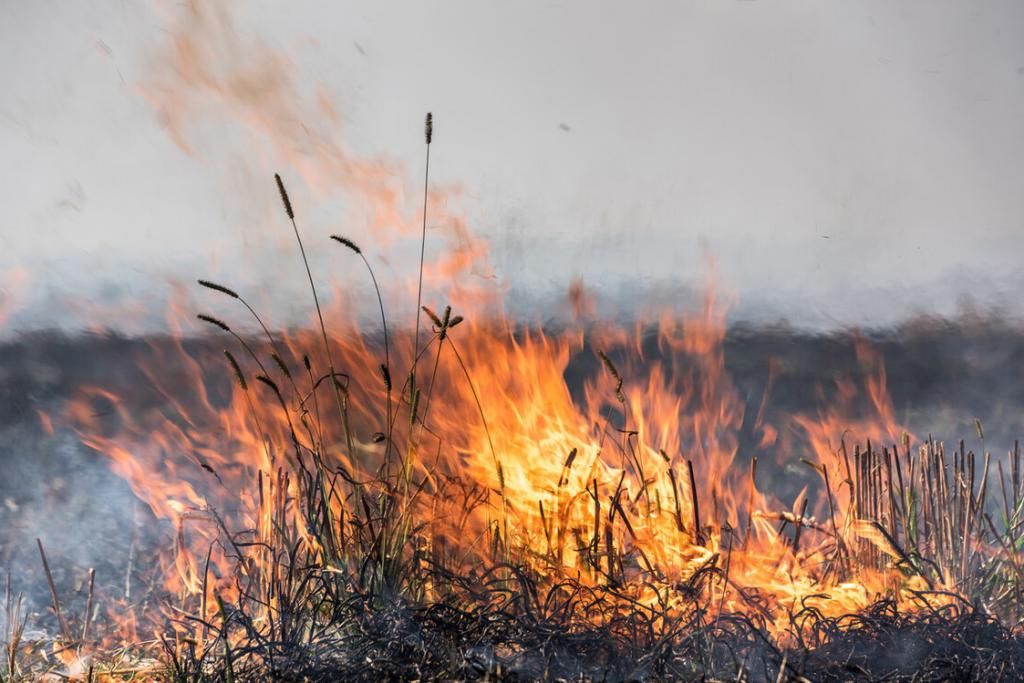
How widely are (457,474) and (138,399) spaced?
47.3 inches

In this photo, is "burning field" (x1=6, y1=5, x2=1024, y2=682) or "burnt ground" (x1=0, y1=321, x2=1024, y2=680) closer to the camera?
"burning field" (x1=6, y1=5, x2=1024, y2=682)

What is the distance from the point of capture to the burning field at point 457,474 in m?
1.67

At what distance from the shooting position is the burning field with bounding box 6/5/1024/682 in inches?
65.8

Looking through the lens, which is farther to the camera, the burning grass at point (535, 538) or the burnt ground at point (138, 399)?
the burnt ground at point (138, 399)

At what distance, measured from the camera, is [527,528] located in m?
1.88

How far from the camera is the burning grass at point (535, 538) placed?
5.34ft

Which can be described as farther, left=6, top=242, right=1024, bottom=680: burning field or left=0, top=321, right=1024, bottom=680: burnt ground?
left=0, top=321, right=1024, bottom=680: burnt ground

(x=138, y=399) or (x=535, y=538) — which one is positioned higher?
(x=138, y=399)

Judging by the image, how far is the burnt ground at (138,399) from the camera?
2.44m

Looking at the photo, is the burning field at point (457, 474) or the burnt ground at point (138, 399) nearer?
the burning field at point (457, 474)

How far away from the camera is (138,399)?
269 cm

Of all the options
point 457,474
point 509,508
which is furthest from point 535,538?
point 457,474

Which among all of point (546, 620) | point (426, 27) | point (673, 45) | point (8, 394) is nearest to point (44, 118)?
point (8, 394)

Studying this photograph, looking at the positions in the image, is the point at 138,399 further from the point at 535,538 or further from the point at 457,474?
the point at 535,538
